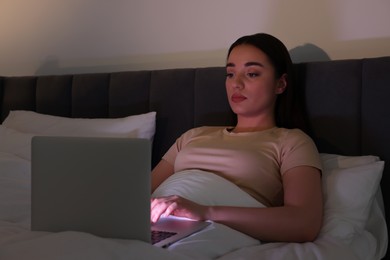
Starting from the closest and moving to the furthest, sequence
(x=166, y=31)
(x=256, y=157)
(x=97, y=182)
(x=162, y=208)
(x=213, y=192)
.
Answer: (x=97, y=182)
(x=162, y=208)
(x=213, y=192)
(x=256, y=157)
(x=166, y=31)

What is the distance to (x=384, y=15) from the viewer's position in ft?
5.33

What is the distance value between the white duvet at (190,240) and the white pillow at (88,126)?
10.9 inches

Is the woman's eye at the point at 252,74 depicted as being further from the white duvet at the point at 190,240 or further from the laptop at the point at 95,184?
the laptop at the point at 95,184

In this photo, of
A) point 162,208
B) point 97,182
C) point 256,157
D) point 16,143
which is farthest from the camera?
point 16,143

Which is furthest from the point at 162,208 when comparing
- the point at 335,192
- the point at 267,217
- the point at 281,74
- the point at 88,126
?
the point at 88,126

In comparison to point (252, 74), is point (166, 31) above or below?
above

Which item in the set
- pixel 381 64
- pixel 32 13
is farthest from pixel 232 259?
pixel 32 13

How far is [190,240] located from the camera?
3.32 ft

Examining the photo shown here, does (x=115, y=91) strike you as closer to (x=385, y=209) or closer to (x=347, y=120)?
(x=347, y=120)

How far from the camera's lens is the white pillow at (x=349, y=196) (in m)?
1.22

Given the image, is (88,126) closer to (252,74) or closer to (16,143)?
(16,143)

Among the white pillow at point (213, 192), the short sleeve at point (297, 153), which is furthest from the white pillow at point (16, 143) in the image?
the short sleeve at point (297, 153)

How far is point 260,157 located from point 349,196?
267 mm

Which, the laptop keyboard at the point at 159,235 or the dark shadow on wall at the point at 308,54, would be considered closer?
the laptop keyboard at the point at 159,235
